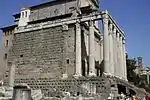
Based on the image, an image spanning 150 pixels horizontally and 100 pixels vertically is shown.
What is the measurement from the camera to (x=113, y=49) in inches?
1409

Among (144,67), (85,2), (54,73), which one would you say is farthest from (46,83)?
(144,67)

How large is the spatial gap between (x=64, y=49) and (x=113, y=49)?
7852 mm

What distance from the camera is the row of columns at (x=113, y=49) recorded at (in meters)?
30.9

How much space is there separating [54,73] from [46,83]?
76.9 inches

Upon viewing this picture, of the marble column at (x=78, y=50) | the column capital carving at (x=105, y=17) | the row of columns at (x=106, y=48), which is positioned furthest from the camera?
the column capital carving at (x=105, y=17)

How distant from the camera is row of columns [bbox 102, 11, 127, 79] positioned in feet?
101

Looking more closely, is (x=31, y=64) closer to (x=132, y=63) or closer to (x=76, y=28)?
(x=76, y=28)

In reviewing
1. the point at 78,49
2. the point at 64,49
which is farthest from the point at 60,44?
the point at 78,49

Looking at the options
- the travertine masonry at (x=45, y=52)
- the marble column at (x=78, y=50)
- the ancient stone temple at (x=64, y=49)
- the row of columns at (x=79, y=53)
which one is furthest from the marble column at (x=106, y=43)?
the travertine masonry at (x=45, y=52)

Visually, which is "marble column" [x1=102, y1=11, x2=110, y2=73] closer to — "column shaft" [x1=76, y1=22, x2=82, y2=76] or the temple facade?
the temple facade

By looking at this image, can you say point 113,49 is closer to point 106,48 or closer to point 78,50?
point 106,48

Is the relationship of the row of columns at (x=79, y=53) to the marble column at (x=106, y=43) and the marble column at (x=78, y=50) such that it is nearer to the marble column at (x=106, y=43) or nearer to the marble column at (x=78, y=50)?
the marble column at (x=78, y=50)

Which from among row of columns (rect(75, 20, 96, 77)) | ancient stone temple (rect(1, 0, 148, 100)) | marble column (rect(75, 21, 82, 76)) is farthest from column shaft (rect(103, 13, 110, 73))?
marble column (rect(75, 21, 82, 76))

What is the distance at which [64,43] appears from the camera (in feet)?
112
